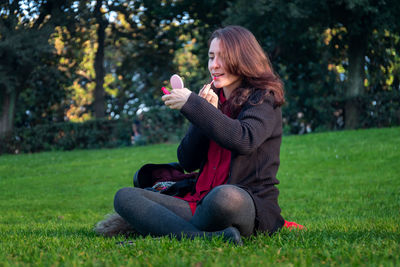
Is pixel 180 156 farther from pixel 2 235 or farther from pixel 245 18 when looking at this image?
pixel 245 18

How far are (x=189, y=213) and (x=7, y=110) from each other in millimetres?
19545

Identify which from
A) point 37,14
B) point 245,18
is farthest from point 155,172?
point 37,14

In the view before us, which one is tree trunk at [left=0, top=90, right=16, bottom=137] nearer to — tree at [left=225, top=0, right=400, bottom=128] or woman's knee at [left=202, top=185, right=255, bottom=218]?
tree at [left=225, top=0, right=400, bottom=128]

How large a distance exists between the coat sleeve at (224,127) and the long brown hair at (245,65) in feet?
1.07

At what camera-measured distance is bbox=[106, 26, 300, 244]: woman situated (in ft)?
11.2

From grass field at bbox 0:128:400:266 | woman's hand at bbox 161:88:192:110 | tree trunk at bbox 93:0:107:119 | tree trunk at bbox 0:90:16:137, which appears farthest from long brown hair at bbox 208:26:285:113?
tree trunk at bbox 93:0:107:119

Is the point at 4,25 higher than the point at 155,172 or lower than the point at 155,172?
higher

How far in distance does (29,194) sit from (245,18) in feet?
37.5

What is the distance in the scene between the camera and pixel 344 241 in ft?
11.3

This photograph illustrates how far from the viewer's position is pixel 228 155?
3.79 meters

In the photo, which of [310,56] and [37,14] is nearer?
[37,14]

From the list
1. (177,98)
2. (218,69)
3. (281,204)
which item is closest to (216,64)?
(218,69)

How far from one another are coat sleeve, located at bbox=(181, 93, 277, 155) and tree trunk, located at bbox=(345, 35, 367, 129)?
52.8ft

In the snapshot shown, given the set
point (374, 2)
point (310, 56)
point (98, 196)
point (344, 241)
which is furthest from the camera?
point (310, 56)
